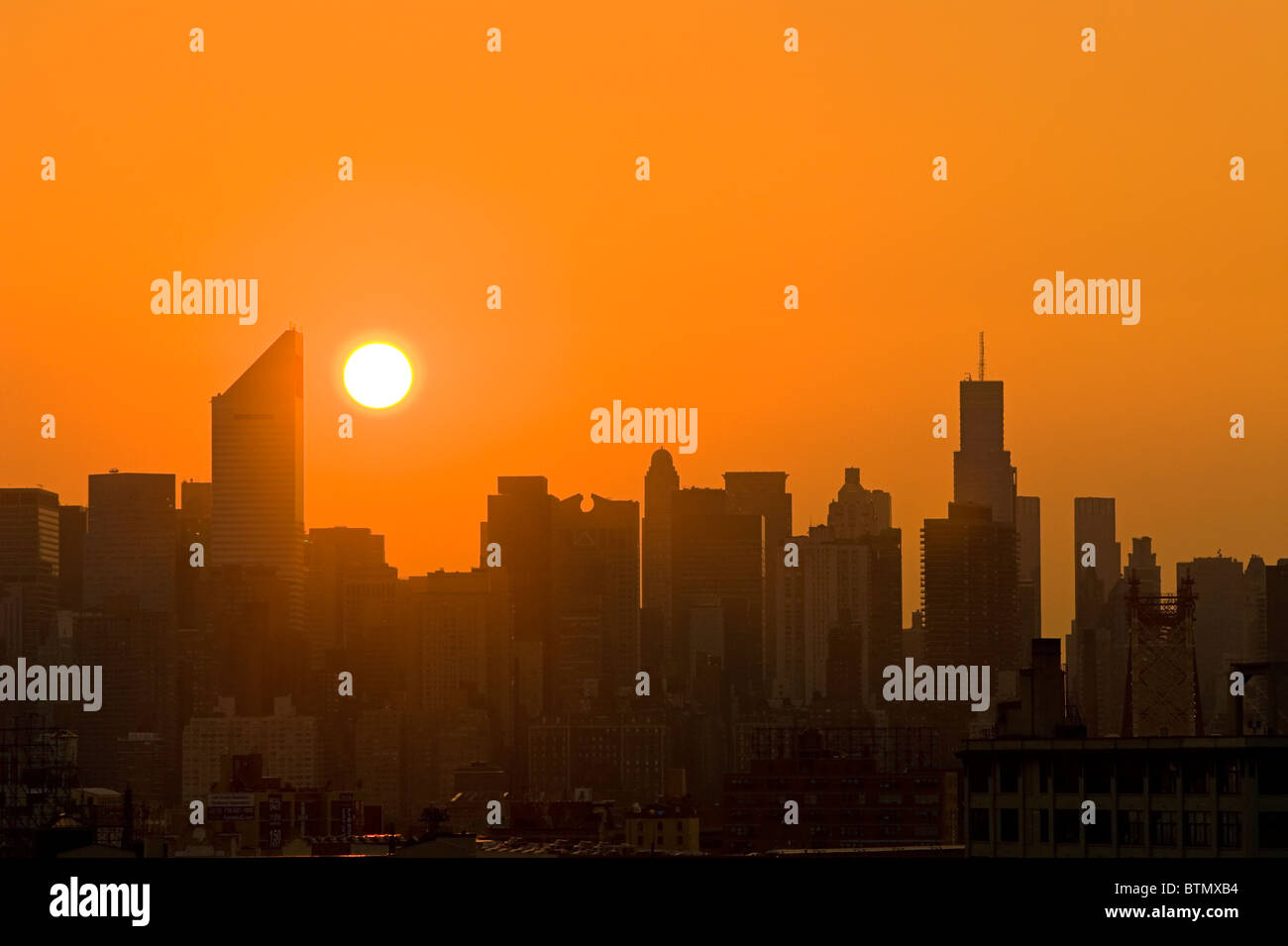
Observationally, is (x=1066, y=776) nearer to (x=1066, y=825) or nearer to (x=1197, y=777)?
(x=1066, y=825)

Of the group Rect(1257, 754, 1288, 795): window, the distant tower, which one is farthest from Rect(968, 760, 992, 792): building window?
the distant tower

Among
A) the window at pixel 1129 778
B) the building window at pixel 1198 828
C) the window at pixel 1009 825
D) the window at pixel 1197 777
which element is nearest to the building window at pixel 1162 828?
the building window at pixel 1198 828

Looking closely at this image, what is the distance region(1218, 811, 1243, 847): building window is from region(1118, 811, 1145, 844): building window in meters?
2.73

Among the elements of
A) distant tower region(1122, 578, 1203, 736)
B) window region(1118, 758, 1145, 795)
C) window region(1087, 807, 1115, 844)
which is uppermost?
distant tower region(1122, 578, 1203, 736)

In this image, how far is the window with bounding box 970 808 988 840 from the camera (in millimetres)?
82062

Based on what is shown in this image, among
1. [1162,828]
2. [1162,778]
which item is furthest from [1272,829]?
[1162,778]

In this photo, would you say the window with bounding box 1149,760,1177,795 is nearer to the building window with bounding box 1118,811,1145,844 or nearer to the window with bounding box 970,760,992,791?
the building window with bounding box 1118,811,1145,844

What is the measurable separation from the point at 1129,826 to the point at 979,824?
7.34 m

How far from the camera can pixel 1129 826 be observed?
76.6 metres

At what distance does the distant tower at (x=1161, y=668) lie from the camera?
13725cm
